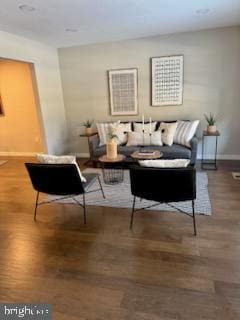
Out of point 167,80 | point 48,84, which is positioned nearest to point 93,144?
point 48,84

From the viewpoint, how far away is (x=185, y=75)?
4555 millimetres

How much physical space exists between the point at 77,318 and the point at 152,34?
4560 millimetres

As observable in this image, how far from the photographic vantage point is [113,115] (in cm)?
514

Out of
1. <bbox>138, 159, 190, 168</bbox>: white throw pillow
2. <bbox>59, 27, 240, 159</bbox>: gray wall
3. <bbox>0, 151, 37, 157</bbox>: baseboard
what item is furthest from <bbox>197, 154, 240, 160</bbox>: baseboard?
<bbox>0, 151, 37, 157</bbox>: baseboard

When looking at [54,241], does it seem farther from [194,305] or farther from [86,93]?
→ [86,93]

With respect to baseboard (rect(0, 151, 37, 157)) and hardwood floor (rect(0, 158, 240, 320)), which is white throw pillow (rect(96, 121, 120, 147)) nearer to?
hardwood floor (rect(0, 158, 240, 320))

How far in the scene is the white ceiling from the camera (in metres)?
2.77

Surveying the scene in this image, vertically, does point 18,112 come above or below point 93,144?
above

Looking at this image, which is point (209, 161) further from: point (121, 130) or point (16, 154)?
point (16, 154)

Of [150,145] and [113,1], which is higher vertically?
[113,1]

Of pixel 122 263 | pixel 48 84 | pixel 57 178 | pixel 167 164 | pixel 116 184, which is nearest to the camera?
pixel 122 263

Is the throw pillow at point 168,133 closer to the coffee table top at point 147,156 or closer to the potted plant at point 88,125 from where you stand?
the coffee table top at point 147,156

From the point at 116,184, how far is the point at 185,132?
1.65 metres

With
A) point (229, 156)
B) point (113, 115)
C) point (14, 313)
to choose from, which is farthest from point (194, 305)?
point (113, 115)
